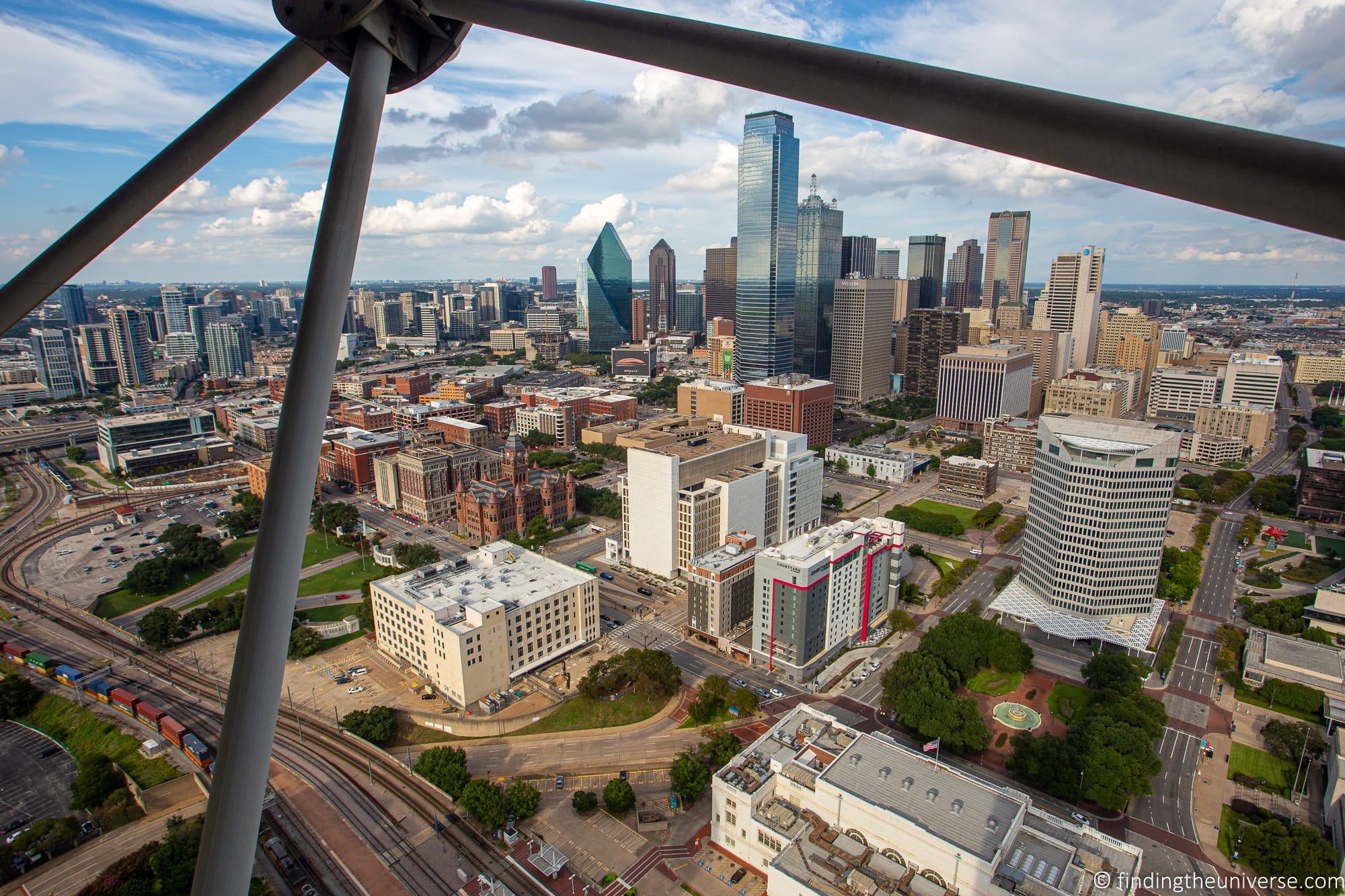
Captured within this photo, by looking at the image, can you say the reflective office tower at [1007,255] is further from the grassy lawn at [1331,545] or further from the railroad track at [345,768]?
the railroad track at [345,768]

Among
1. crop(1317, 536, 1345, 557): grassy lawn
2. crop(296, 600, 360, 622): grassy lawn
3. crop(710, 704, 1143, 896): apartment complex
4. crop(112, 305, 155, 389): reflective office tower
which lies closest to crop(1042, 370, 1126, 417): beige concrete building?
crop(1317, 536, 1345, 557): grassy lawn

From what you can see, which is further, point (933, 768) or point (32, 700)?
point (32, 700)

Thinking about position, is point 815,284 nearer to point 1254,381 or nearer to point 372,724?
point 1254,381

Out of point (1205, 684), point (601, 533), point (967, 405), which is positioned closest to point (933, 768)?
point (1205, 684)

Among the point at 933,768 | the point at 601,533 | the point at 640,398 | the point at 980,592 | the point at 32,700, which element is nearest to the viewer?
the point at 933,768

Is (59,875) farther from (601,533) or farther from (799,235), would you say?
(799,235)

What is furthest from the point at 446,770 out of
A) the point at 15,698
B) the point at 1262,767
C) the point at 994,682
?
the point at 1262,767

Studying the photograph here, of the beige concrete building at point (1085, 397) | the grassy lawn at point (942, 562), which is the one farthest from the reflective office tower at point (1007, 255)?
the grassy lawn at point (942, 562)

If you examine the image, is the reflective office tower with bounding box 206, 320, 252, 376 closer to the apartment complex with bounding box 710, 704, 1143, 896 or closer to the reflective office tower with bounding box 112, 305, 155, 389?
the reflective office tower with bounding box 112, 305, 155, 389
